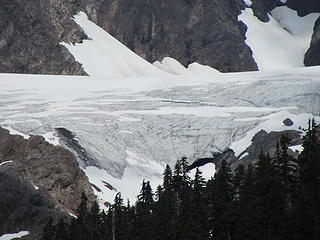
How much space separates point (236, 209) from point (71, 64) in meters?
114

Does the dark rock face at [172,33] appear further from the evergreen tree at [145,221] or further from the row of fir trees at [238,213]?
the row of fir trees at [238,213]

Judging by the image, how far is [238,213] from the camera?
178 feet

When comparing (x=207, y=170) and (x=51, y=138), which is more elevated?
(x=51, y=138)

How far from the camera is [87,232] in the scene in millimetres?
63594

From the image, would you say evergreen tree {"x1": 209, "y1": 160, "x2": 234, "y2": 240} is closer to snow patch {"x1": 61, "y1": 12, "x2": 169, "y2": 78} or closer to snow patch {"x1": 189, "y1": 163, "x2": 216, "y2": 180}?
snow patch {"x1": 189, "y1": 163, "x2": 216, "y2": 180}

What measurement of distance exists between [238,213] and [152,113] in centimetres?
5060

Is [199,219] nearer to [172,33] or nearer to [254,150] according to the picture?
[254,150]

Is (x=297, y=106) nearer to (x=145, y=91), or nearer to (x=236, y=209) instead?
(x=145, y=91)

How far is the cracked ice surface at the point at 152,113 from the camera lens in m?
94.2

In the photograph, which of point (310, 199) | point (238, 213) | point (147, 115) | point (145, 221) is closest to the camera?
point (310, 199)

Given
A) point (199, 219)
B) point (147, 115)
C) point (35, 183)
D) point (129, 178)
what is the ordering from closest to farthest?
1. point (199, 219)
2. point (35, 183)
3. point (129, 178)
4. point (147, 115)

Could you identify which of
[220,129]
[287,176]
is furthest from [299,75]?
[287,176]

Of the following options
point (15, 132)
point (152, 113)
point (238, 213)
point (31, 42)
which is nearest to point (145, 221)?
point (238, 213)

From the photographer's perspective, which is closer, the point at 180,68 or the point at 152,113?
the point at 152,113
